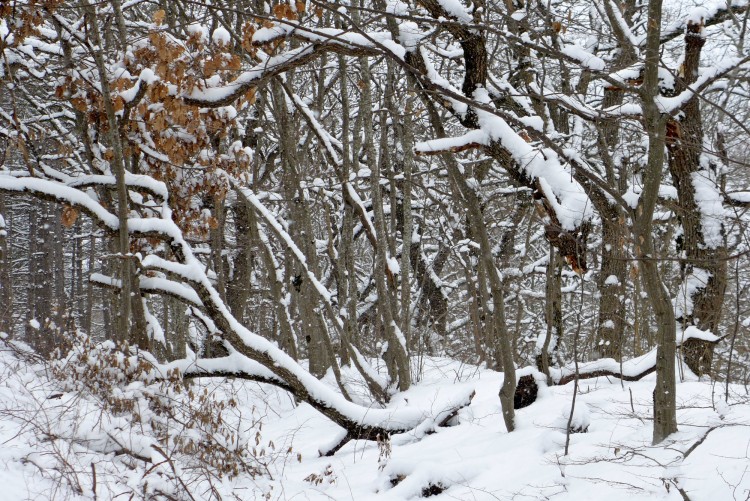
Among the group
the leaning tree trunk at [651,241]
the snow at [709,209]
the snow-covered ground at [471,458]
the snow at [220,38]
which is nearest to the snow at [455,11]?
the leaning tree trunk at [651,241]

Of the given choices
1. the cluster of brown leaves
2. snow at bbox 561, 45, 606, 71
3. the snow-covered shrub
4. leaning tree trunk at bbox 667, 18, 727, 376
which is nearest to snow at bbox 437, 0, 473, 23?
snow at bbox 561, 45, 606, 71

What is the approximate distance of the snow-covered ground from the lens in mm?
3465

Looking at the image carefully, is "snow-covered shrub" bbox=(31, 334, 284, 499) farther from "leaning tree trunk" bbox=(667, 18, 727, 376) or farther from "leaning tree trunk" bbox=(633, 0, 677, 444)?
"leaning tree trunk" bbox=(667, 18, 727, 376)

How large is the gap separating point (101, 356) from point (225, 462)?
1780 millimetres

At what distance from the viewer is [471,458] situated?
477 cm

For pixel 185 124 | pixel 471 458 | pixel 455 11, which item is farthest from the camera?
pixel 185 124

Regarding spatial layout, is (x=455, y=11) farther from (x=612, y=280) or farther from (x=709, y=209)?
(x=612, y=280)

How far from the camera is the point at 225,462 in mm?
4984

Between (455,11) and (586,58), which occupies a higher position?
(586,58)

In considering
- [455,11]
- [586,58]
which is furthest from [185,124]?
[586,58]

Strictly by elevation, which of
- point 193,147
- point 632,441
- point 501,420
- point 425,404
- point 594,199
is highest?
point 193,147

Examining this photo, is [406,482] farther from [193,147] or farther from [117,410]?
[193,147]

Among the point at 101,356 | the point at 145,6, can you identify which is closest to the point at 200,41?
the point at 101,356

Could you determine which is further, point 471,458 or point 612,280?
point 612,280
